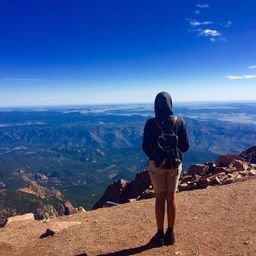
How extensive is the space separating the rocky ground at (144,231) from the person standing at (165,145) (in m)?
1.61

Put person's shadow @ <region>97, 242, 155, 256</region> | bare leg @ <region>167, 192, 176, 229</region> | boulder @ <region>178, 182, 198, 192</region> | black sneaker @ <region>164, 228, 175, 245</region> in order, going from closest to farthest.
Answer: bare leg @ <region>167, 192, 176, 229</region>, person's shadow @ <region>97, 242, 155, 256</region>, black sneaker @ <region>164, 228, 175, 245</region>, boulder @ <region>178, 182, 198, 192</region>

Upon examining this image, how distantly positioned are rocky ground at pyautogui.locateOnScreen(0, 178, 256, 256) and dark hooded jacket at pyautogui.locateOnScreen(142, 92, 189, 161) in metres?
2.77

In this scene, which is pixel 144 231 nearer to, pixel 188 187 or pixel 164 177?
pixel 164 177

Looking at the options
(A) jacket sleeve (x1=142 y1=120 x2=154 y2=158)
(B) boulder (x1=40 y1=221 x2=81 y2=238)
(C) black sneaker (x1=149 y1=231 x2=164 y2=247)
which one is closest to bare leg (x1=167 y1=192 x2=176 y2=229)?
(C) black sneaker (x1=149 y1=231 x2=164 y2=247)

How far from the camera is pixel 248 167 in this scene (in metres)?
26.5

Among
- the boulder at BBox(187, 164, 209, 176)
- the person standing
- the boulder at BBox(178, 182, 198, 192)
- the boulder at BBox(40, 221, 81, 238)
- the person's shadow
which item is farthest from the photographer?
the boulder at BBox(187, 164, 209, 176)

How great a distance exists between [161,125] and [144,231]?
4.15 m

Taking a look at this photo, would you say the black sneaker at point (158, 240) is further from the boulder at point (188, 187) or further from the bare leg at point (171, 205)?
the boulder at point (188, 187)

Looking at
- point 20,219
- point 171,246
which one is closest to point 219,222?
point 171,246

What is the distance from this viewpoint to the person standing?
9.26 metres

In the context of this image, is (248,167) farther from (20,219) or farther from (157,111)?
(157,111)

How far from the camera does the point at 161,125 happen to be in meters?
Result: 9.32

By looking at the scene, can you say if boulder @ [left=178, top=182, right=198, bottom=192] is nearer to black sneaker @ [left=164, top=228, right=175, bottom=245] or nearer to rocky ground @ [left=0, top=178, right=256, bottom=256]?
rocky ground @ [left=0, top=178, right=256, bottom=256]

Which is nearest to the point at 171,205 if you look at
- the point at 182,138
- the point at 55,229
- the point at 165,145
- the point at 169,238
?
the point at 169,238
